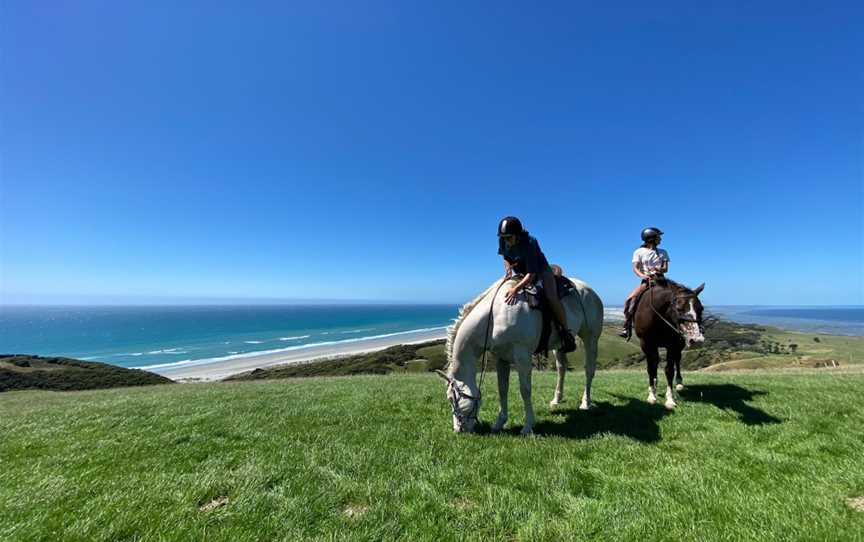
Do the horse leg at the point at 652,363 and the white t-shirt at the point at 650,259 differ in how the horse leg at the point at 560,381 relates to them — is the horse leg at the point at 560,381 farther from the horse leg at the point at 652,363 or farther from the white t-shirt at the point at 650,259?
the white t-shirt at the point at 650,259

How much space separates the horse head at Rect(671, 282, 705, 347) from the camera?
6.46m

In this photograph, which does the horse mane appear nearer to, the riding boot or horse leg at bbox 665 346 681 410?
the riding boot

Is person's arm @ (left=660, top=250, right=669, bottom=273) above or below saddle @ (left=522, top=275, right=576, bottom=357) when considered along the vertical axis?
above

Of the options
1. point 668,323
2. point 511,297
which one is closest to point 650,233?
point 668,323

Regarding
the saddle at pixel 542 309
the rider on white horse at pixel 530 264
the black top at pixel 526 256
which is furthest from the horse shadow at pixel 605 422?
the black top at pixel 526 256

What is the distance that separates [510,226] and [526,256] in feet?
1.96

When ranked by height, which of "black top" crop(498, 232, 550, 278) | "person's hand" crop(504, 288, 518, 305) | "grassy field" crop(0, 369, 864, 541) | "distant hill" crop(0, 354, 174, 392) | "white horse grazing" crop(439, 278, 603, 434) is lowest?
"distant hill" crop(0, 354, 174, 392)

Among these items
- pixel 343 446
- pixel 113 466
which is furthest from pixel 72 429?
pixel 343 446

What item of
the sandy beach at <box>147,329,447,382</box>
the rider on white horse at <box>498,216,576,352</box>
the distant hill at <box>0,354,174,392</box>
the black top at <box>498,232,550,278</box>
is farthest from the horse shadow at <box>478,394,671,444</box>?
the distant hill at <box>0,354,174,392</box>

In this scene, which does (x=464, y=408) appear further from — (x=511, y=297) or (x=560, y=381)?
(x=560, y=381)

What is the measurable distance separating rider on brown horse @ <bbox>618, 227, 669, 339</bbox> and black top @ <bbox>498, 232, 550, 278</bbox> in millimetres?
3552

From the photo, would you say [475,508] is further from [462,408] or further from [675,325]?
[675,325]

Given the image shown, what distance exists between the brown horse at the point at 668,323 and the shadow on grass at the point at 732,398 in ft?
2.62

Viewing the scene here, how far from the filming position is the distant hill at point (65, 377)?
3070 cm
